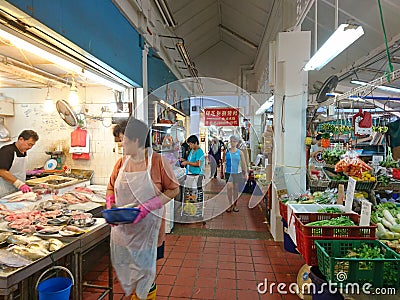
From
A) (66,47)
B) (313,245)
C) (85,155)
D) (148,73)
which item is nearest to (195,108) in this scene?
(148,73)

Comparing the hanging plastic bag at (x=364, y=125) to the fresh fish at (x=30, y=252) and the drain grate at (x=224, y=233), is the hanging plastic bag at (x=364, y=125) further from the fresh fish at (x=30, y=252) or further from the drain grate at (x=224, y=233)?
the fresh fish at (x=30, y=252)

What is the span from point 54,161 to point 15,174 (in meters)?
0.86

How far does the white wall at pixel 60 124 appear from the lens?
13.7ft

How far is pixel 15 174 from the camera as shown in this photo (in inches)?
131

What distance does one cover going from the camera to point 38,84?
404cm

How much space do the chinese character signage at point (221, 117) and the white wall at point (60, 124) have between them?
270 centimetres

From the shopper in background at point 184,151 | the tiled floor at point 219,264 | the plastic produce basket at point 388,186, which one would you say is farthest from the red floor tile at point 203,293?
the plastic produce basket at point 388,186

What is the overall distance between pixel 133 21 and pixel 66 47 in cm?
159

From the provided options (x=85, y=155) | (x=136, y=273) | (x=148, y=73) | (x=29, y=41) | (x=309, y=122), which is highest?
(x=148, y=73)

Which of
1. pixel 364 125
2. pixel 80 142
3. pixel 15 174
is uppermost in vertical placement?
pixel 364 125

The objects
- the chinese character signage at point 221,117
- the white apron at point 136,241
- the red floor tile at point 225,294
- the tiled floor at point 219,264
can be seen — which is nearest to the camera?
the white apron at point 136,241

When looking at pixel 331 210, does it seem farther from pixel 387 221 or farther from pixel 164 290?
pixel 164 290

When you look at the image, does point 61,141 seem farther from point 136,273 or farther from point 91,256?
point 136,273

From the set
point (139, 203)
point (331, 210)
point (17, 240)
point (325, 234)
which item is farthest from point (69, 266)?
point (331, 210)
